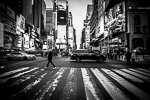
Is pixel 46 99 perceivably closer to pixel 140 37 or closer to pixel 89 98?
pixel 89 98

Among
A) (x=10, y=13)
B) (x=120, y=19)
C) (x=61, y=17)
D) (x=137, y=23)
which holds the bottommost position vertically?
(x=137, y=23)

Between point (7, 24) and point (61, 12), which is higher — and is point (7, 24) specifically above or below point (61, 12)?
below

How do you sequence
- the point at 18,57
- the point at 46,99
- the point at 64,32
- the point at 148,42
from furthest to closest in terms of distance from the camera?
the point at 64,32, the point at 148,42, the point at 18,57, the point at 46,99

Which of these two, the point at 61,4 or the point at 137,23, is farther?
the point at 61,4

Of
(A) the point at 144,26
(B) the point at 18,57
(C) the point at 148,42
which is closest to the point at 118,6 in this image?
(A) the point at 144,26

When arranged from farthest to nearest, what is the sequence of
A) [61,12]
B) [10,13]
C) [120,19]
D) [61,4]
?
1. [61,4]
2. [61,12]
3. [10,13]
4. [120,19]

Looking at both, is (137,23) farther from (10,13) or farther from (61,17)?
(61,17)

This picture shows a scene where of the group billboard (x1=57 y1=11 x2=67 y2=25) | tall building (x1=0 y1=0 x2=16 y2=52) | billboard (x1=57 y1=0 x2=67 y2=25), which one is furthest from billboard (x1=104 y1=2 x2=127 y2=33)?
billboard (x1=57 y1=11 x2=67 y2=25)

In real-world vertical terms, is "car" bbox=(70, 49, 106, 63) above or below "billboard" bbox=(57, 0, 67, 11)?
below

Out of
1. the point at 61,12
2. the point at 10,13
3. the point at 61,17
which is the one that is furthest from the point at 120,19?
the point at 61,12

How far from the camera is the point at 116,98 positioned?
3.79m

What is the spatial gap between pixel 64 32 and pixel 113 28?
152 metres

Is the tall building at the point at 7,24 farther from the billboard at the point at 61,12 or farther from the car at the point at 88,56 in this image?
the billboard at the point at 61,12

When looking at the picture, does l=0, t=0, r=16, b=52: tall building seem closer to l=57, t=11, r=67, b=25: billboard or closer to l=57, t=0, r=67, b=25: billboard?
l=57, t=11, r=67, b=25: billboard
